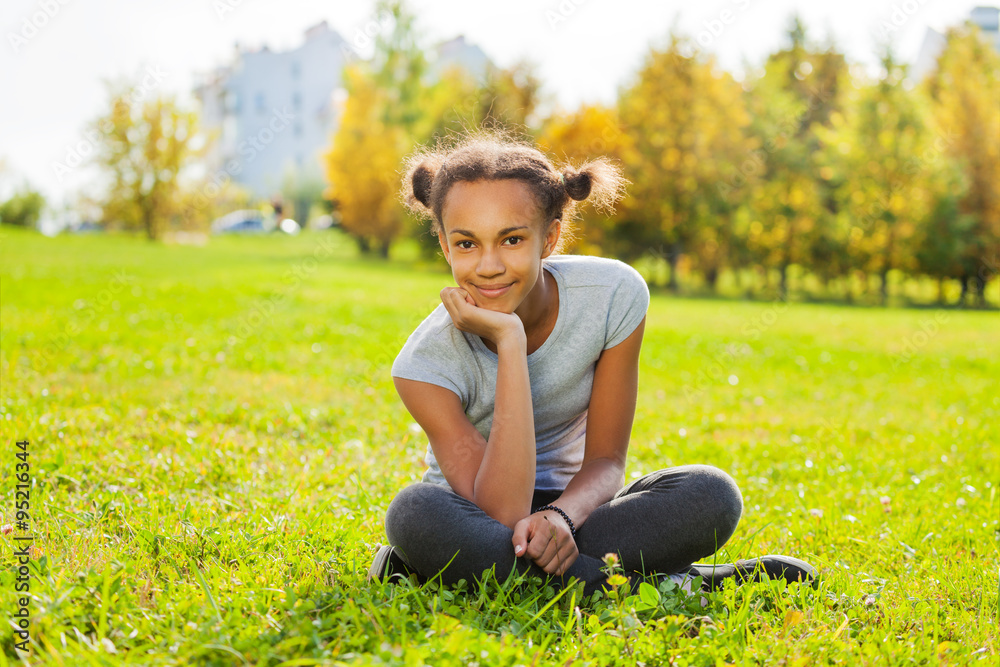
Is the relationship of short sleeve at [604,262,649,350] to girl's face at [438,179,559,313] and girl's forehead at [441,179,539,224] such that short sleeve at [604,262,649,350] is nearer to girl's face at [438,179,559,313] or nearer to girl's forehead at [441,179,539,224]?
girl's face at [438,179,559,313]

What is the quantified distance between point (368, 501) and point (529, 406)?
119 centimetres

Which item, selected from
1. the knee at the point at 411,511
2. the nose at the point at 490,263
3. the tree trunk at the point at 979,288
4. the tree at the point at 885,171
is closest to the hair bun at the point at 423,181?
the nose at the point at 490,263

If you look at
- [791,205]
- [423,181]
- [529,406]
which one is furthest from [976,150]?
[529,406]

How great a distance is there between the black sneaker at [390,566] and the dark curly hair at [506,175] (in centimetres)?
114

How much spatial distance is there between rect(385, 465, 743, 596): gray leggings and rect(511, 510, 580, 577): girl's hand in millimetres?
50

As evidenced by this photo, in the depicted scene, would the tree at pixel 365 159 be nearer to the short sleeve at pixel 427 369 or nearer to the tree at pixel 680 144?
the tree at pixel 680 144

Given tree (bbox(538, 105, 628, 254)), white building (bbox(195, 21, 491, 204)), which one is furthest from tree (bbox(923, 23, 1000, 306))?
white building (bbox(195, 21, 491, 204))

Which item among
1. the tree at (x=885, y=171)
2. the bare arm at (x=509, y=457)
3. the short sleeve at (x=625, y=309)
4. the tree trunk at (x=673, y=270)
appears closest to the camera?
the bare arm at (x=509, y=457)

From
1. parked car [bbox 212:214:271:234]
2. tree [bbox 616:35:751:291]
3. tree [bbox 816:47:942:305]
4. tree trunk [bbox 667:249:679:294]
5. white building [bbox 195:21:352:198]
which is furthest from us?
white building [bbox 195:21:352:198]

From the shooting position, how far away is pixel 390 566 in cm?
246

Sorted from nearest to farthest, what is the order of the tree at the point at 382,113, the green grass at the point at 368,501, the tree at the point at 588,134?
the green grass at the point at 368,501, the tree at the point at 588,134, the tree at the point at 382,113

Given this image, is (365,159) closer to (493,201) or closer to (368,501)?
(368,501)

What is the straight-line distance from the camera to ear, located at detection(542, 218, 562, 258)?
276 centimetres

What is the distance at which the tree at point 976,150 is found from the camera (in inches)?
851
